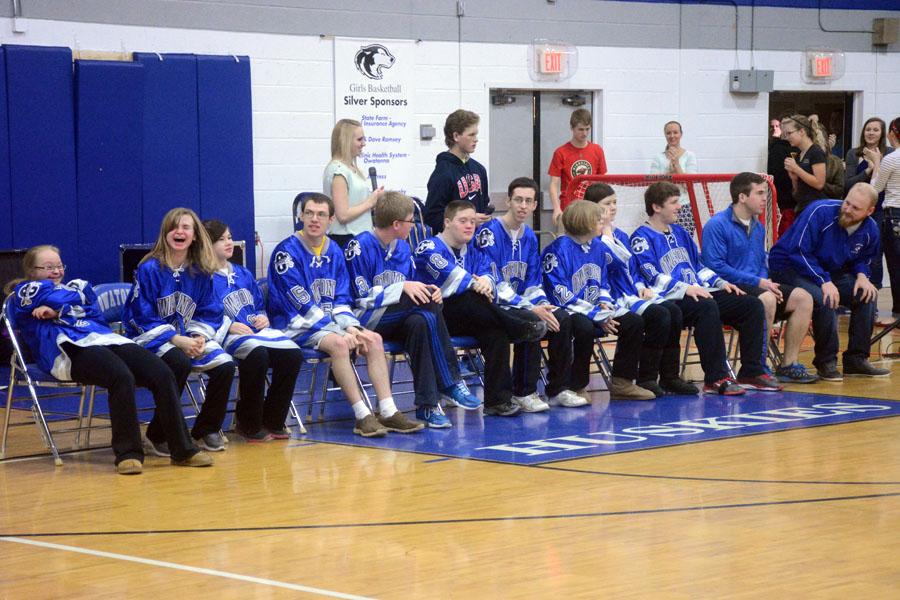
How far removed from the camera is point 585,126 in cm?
1147

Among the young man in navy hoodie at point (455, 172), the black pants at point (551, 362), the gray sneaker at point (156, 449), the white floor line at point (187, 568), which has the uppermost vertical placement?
the young man in navy hoodie at point (455, 172)

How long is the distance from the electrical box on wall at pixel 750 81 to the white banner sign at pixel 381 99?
373 cm

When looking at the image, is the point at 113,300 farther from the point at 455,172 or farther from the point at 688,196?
the point at 688,196

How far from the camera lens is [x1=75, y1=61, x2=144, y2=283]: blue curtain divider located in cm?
916

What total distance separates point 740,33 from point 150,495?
381 inches

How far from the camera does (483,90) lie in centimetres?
1190

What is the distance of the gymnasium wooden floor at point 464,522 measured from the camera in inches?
163

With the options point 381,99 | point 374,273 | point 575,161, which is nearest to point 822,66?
point 575,161

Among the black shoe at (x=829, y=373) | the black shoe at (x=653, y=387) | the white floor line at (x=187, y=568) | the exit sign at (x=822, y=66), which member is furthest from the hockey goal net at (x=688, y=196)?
→ the white floor line at (x=187, y=568)

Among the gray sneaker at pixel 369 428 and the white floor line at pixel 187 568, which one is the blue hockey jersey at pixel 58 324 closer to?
the gray sneaker at pixel 369 428

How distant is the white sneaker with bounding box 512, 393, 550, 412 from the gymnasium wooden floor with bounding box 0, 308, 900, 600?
0.80m

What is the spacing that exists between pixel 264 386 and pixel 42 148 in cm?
323

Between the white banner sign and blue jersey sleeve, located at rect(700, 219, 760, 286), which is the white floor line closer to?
blue jersey sleeve, located at rect(700, 219, 760, 286)

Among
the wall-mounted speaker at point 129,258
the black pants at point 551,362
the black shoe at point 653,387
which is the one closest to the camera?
the black pants at point 551,362
